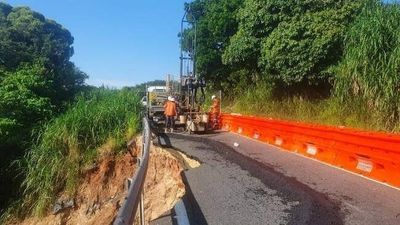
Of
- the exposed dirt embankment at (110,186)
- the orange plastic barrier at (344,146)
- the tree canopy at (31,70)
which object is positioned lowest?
the exposed dirt embankment at (110,186)

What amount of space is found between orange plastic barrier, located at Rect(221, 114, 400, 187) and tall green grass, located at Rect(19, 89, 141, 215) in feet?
17.5

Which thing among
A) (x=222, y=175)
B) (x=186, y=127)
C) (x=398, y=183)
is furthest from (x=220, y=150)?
(x=186, y=127)

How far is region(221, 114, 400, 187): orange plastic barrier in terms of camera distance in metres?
9.38

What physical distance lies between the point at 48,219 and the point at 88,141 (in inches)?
127

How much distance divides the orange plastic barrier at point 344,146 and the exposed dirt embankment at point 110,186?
11.1ft

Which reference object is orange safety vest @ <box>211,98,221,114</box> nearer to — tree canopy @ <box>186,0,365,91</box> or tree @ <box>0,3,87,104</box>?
tree canopy @ <box>186,0,365,91</box>

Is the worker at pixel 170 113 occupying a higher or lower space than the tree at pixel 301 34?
lower

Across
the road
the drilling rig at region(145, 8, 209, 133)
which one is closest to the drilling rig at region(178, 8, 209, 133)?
the drilling rig at region(145, 8, 209, 133)

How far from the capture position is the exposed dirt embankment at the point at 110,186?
12117 mm

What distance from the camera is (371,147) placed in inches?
Result: 399

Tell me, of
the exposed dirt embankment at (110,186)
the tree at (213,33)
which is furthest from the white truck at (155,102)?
the exposed dirt embankment at (110,186)

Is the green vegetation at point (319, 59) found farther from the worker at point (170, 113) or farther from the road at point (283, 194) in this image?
the worker at point (170, 113)

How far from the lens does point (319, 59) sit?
2064 centimetres

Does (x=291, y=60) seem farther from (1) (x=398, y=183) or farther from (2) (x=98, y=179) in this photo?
(1) (x=398, y=183)
